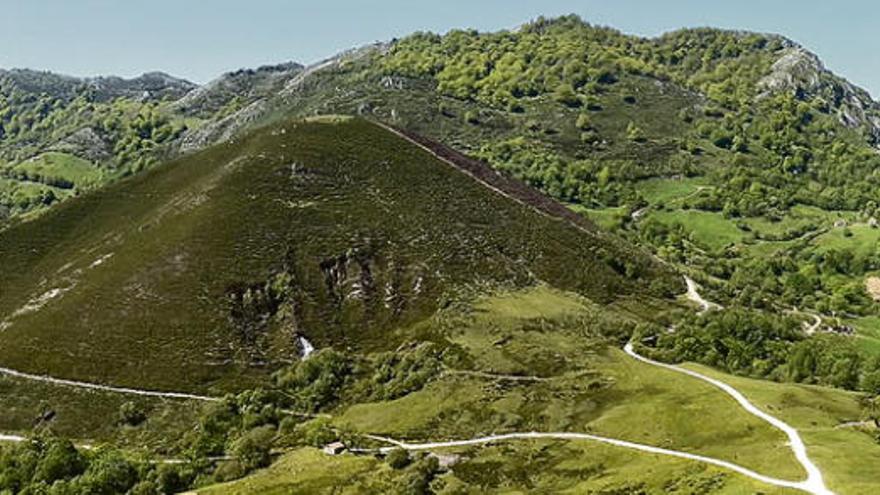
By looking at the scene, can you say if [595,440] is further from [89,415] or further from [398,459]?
[89,415]

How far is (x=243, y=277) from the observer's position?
170000mm

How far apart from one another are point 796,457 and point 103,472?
92.0m

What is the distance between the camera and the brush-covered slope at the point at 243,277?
152250 mm

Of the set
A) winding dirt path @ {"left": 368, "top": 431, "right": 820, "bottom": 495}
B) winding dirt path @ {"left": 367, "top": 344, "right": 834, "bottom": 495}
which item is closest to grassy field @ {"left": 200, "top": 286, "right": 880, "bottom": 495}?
winding dirt path @ {"left": 367, "top": 344, "right": 834, "bottom": 495}

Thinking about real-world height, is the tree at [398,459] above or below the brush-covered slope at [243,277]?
below

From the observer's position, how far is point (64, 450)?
11638 centimetres

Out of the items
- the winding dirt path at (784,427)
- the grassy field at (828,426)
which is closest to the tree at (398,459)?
the winding dirt path at (784,427)

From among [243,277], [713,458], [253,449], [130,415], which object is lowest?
[130,415]

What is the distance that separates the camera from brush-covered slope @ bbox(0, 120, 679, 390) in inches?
5994

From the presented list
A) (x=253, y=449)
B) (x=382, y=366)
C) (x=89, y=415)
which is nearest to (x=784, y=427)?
(x=382, y=366)

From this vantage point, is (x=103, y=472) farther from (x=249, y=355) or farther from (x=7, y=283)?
(x=7, y=283)

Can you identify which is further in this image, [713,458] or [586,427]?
[586,427]

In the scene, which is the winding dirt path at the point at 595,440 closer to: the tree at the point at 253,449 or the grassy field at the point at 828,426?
the grassy field at the point at 828,426

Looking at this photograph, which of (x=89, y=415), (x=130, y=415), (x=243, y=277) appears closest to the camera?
(x=130, y=415)
